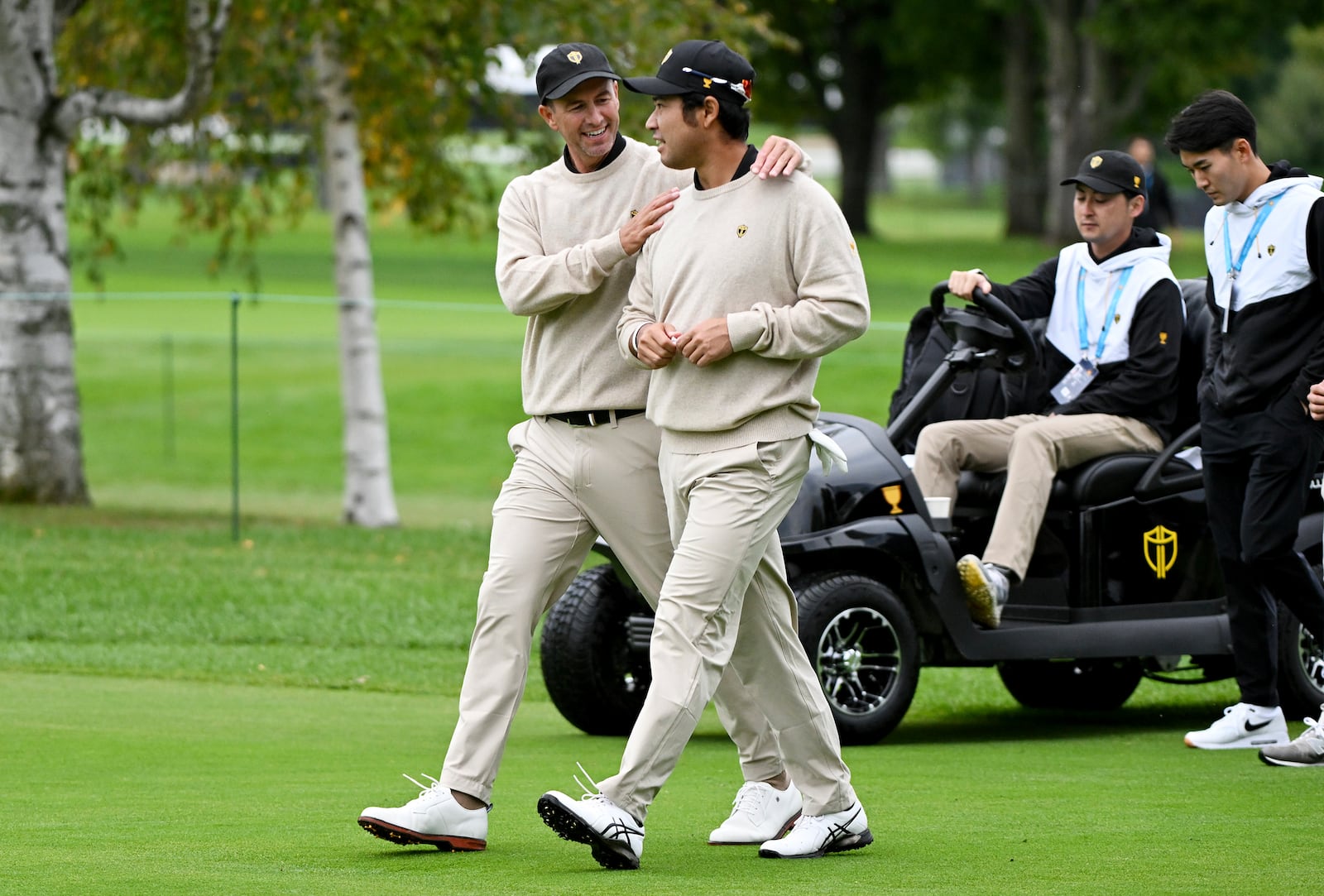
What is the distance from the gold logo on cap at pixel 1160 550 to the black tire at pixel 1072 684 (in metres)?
0.97

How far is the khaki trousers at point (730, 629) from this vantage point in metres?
4.94

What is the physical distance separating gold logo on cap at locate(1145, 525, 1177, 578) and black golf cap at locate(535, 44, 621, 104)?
3.29 metres

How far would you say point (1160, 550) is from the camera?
7840mm

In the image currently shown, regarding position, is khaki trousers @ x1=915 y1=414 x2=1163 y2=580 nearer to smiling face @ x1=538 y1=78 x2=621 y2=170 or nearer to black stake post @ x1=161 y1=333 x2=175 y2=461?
smiling face @ x1=538 y1=78 x2=621 y2=170

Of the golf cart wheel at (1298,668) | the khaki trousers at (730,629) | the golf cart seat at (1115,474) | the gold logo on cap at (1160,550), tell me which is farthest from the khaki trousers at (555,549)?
the golf cart wheel at (1298,668)

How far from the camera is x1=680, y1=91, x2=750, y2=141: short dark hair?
504cm

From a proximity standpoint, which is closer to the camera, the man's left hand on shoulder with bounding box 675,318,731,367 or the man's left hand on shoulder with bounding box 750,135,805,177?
the man's left hand on shoulder with bounding box 675,318,731,367

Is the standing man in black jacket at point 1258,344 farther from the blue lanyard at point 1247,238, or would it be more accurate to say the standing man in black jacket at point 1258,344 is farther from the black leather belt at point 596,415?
the black leather belt at point 596,415

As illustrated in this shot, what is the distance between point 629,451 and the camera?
17.5ft

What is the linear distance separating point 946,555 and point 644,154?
2458mm

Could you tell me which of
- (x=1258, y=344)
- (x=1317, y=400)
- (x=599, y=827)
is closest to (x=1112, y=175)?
(x=1258, y=344)

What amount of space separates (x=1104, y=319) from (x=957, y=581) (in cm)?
113

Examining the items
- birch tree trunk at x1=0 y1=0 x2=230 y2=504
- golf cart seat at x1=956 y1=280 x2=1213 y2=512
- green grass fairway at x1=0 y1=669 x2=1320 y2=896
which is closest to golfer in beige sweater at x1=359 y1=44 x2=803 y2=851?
green grass fairway at x1=0 y1=669 x2=1320 y2=896

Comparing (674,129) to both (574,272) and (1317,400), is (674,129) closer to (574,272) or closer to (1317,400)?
(574,272)
